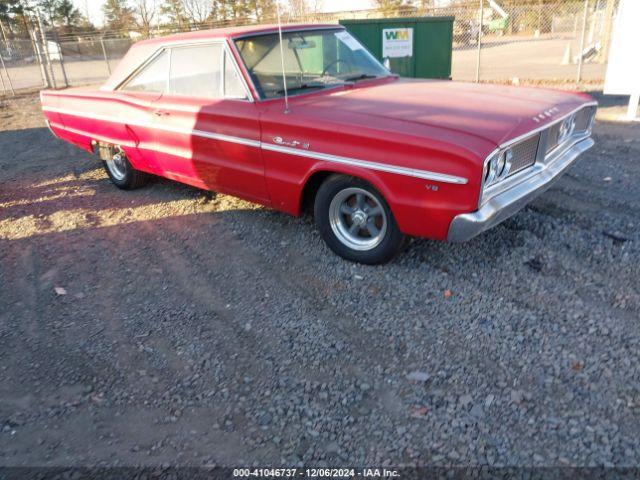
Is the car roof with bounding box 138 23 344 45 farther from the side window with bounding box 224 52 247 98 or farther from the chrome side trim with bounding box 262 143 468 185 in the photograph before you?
the chrome side trim with bounding box 262 143 468 185

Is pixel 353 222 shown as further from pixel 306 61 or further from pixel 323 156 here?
pixel 306 61

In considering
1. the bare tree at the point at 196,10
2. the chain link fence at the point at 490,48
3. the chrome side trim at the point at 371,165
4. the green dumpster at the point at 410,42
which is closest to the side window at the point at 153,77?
the chrome side trim at the point at 371,165

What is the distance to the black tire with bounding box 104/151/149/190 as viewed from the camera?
5.84 m

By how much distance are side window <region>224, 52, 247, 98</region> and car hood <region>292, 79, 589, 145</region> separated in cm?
56

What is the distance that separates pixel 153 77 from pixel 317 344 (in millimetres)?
3470

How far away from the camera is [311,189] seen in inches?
159

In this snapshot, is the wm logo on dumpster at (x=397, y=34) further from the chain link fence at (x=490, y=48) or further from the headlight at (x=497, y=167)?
the headlight at (x=497, y=167)

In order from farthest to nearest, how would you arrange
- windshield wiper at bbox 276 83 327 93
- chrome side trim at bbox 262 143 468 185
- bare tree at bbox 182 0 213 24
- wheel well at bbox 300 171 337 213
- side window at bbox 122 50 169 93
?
bare tree at bbox 182 0 213 24, side window at bbox 122 50 169 93, windshield wiper at bbox 276 83 327 93, wheel well at bbox 300 171 337 213, chrome side trim at bbox 262 143 468 185

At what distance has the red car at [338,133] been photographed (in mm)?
3193

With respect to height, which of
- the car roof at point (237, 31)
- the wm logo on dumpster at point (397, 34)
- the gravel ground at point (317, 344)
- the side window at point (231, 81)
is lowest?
the gravel ground at point (317, 344)

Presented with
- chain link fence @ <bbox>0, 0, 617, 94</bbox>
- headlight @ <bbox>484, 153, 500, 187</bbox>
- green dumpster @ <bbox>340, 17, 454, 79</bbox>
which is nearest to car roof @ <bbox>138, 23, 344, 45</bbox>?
headlight @ <bbox>484, 153, 500, 187</bbox>

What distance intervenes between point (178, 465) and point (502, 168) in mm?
2530

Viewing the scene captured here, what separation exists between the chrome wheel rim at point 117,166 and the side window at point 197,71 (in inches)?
54.8

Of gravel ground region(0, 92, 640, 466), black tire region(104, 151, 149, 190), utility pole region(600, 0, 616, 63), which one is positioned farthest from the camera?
utility pole region(600, 0, 616, 63)
